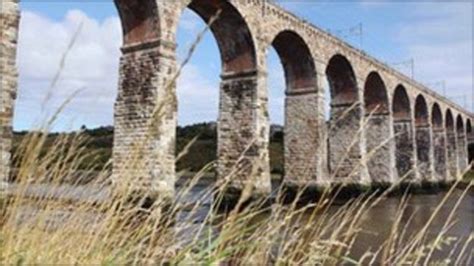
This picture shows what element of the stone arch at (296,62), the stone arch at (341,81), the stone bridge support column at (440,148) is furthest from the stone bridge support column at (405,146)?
the stone arch at (296,62)

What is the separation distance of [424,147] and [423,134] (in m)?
0.86

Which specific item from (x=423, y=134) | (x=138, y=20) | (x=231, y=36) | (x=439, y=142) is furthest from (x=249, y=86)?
(x=439, y=142)

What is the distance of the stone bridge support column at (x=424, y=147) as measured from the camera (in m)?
32.6

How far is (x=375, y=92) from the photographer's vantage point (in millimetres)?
26484

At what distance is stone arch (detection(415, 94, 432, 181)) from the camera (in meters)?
32.7

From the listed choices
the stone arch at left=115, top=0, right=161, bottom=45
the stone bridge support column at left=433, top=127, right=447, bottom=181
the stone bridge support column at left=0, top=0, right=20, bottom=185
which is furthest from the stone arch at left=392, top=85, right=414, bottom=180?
the stone bridge support column at left=0, top=0, right=20, bottom=185

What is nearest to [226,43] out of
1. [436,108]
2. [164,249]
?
[164,249]

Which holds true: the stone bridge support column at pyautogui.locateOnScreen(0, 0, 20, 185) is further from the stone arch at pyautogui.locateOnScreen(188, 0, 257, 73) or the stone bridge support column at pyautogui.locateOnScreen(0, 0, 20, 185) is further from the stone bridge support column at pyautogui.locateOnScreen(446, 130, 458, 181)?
the stone bridge support column at pyautogui.locateOnScreen(446, 130, 458, 181)

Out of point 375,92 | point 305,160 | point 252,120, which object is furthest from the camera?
point 375,92

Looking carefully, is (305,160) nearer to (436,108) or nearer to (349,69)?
(349,69)

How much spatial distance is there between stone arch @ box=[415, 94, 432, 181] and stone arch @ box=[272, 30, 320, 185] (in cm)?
1505

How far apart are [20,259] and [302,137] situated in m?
18.2

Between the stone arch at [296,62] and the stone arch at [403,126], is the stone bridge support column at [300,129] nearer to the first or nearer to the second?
the stone arch at [296,62]

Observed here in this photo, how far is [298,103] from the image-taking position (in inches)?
797
